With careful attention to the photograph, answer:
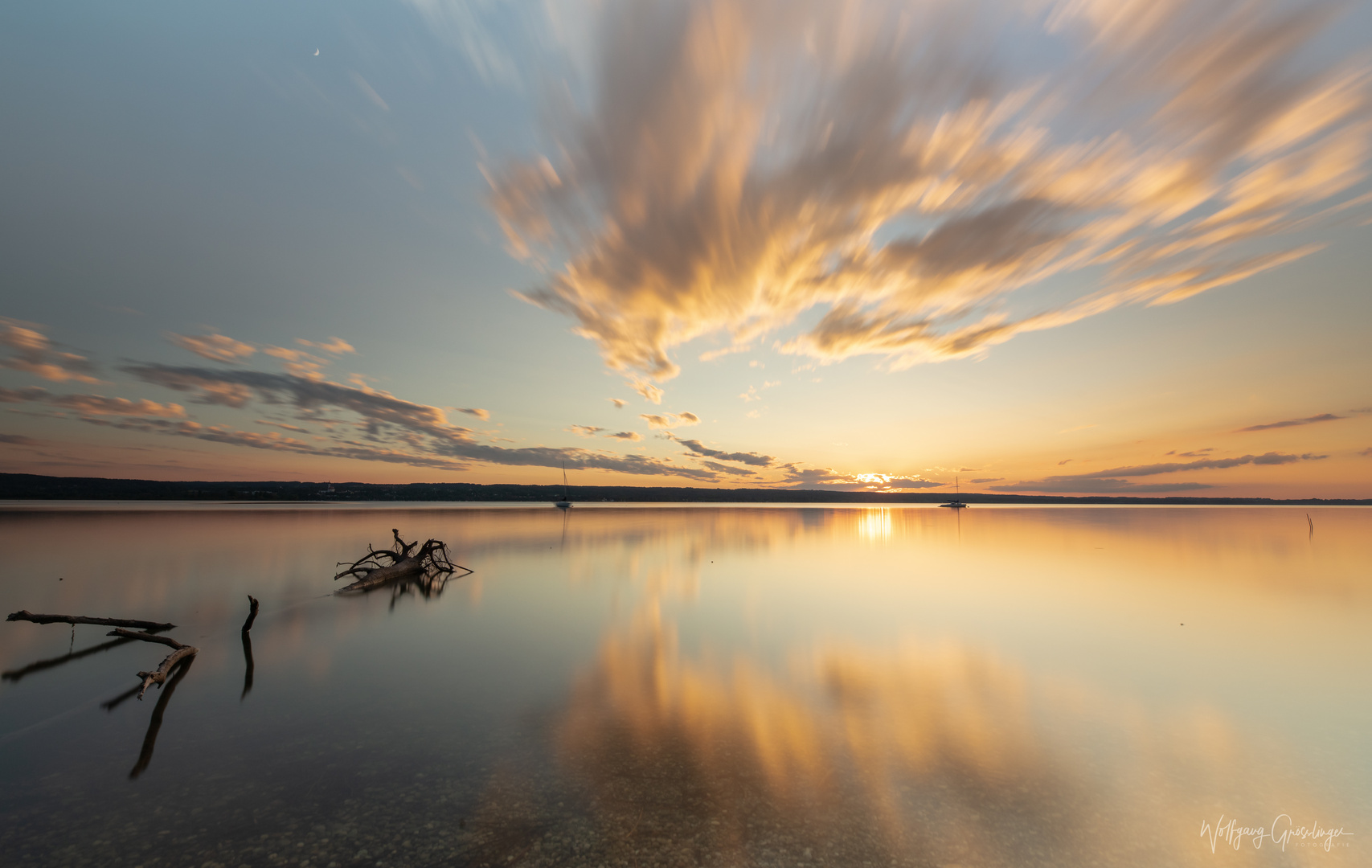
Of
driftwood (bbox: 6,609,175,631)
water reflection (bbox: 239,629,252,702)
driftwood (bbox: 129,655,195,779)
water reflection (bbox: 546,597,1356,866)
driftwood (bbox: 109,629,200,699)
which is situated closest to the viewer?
water reflection (bbox: 546,597,1356,866)

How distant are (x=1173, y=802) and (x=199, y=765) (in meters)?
15.3

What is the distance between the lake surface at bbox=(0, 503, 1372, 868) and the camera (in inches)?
259

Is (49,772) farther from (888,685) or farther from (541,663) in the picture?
(888,685)

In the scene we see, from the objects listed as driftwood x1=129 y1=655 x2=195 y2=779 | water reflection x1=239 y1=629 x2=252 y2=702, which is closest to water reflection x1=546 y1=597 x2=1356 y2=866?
driftwood x1=129 y1=655 x2=195 y2=779

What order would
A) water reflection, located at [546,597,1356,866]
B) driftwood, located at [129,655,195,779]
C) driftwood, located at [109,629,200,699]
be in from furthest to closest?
driftwood, located at [109,629,200,699], driftwood, located at [129,655,195,779], water reflection, located at [546,597,1356,866]

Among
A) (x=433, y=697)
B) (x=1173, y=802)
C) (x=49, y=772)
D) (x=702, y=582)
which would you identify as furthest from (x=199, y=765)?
(x=702, y=582)

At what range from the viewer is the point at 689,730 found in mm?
9875

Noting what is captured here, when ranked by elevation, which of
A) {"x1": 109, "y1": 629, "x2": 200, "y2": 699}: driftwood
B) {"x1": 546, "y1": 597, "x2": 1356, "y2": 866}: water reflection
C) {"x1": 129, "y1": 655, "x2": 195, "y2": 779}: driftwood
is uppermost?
{"x1": 109, "y1": 629, "x2": 200, "y2": 699}: driftwood

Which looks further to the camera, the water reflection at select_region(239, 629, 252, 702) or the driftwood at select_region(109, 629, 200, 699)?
the water reflection at select_region(239, 629, 252, 702)

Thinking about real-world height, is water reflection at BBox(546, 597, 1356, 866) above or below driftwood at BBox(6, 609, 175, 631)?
below

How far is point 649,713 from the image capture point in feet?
34.9

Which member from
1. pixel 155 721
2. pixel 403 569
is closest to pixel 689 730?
pixel 155 721

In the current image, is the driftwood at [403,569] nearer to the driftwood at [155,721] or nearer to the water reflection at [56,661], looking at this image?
the water reflection at [56,661]

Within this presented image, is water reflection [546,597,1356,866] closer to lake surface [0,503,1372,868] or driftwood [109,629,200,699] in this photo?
lake surface [0,503,1372,868]
